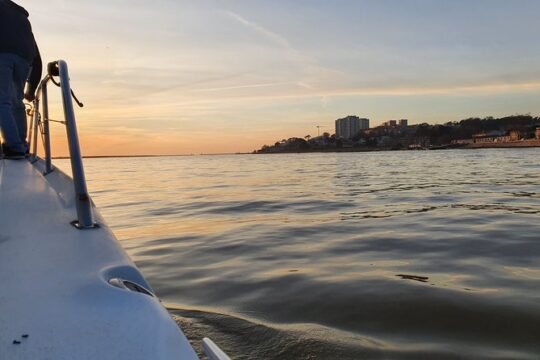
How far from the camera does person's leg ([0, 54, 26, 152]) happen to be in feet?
13.6

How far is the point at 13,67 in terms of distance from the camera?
426 centimetres

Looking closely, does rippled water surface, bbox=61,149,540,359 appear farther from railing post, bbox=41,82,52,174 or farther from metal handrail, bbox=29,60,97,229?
railing post, bbox=41,82,52,174

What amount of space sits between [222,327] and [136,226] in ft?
15.1

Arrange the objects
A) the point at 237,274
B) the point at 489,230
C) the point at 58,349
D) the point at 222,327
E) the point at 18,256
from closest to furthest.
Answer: the point at 58,349
the point at 18,256
the point at 222,327
the point at 237,274
the point at 489,230

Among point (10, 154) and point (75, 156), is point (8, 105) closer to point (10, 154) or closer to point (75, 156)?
point (10, 154)

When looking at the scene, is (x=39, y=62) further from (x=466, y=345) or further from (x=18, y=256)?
(x=466, y=345)

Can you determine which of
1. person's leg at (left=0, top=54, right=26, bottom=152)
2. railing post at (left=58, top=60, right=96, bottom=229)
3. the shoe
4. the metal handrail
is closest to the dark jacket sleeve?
person's leg at (left=0, top=54, right=26, bottom=152)

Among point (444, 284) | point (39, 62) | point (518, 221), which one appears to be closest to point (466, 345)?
point (444, 284)

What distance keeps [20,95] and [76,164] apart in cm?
319

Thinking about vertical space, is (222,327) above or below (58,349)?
below

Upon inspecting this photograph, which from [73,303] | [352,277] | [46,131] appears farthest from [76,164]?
[352,277]

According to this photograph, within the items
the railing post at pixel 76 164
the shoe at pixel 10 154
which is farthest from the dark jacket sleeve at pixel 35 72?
the railing post at pixel 76 164

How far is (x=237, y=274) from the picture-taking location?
4.17 metres

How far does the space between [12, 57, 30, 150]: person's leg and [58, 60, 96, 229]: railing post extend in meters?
2.48
